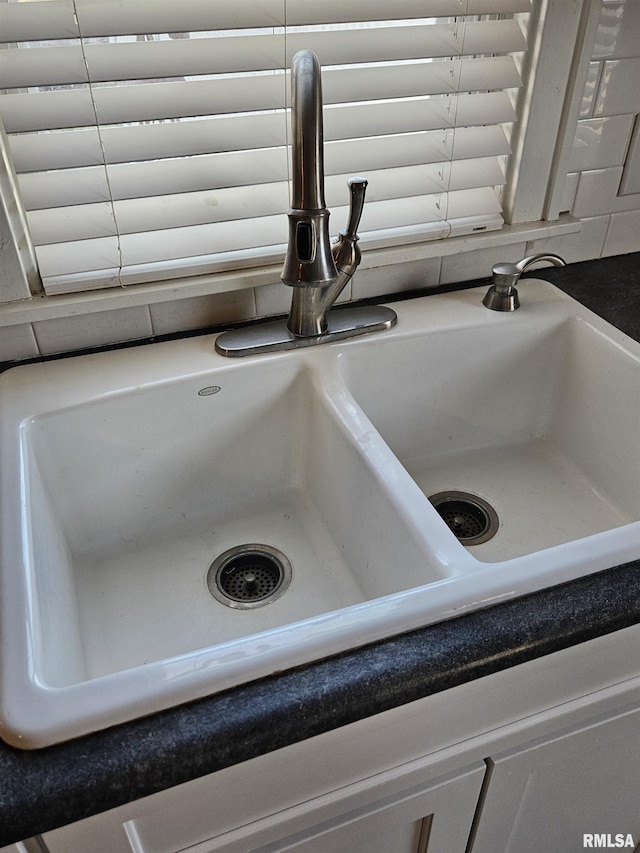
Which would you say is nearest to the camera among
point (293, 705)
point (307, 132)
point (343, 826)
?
point (293, 705)

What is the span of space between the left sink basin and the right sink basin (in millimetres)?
159

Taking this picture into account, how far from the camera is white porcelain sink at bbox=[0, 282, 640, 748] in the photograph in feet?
2.26

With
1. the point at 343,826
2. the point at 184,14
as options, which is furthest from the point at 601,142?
the point at 343,826

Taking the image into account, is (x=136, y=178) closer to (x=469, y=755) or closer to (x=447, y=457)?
(x=447, y=457)

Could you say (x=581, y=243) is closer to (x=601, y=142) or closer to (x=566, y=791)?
(x=601, y=142)

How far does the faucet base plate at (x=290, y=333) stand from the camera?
0.99m

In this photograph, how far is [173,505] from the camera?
39.8 inches

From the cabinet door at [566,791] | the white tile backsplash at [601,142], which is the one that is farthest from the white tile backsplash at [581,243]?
the cabinet door at [566,791]

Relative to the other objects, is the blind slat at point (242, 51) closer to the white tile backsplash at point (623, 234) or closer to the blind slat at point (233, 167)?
the blind slat at point (233, 167)

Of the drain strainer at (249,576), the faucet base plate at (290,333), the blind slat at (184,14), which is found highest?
the blind slat at (184,14)

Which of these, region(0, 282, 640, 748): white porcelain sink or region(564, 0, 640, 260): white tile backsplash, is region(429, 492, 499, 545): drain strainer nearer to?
region(0, 282, 640, 748): white porcelain sink

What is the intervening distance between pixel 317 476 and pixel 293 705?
453mm

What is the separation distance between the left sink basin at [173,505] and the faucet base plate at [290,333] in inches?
1.0

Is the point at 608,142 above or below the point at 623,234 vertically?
above
